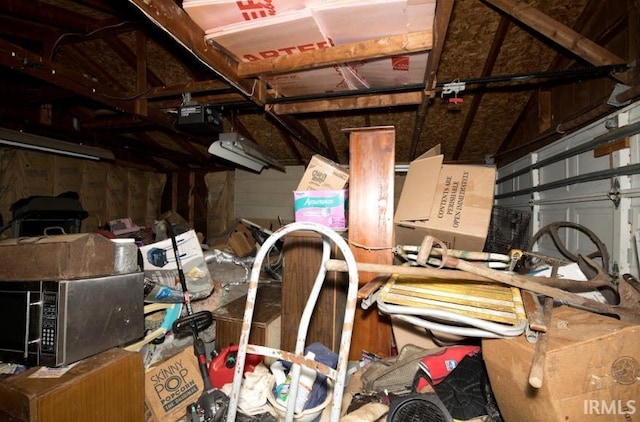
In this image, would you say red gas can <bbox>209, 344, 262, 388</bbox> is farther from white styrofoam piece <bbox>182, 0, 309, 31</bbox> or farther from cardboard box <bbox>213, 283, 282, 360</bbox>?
white styrofoam piece <bbox>182, 0, 309, 31</bbox>

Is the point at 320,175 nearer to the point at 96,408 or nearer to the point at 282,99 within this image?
the point at 282,99

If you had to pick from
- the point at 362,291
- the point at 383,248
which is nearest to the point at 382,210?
the point at 383,248

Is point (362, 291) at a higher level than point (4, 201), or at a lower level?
lower

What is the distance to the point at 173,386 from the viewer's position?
1.81 m

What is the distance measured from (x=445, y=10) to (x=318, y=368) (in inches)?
75.0

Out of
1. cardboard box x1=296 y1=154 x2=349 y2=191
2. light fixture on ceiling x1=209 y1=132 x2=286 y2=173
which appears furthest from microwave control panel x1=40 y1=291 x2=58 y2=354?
light fixture on ceiling x1=209 y1=132 x2=286 y2=173

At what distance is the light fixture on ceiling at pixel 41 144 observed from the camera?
342 centimetres

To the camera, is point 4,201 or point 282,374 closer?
point 282,374

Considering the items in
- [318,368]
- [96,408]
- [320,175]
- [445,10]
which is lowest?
[96,408]

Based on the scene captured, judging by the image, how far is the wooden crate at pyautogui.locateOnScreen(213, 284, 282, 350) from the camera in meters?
2.08

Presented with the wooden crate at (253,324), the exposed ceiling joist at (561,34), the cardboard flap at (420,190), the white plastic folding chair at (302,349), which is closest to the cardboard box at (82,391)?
the wooden crate at (253,324)

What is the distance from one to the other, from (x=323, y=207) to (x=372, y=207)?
35 cm

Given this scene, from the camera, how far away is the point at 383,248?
1868 mm

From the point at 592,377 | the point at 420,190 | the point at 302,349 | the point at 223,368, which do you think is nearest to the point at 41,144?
the point at 223,368
